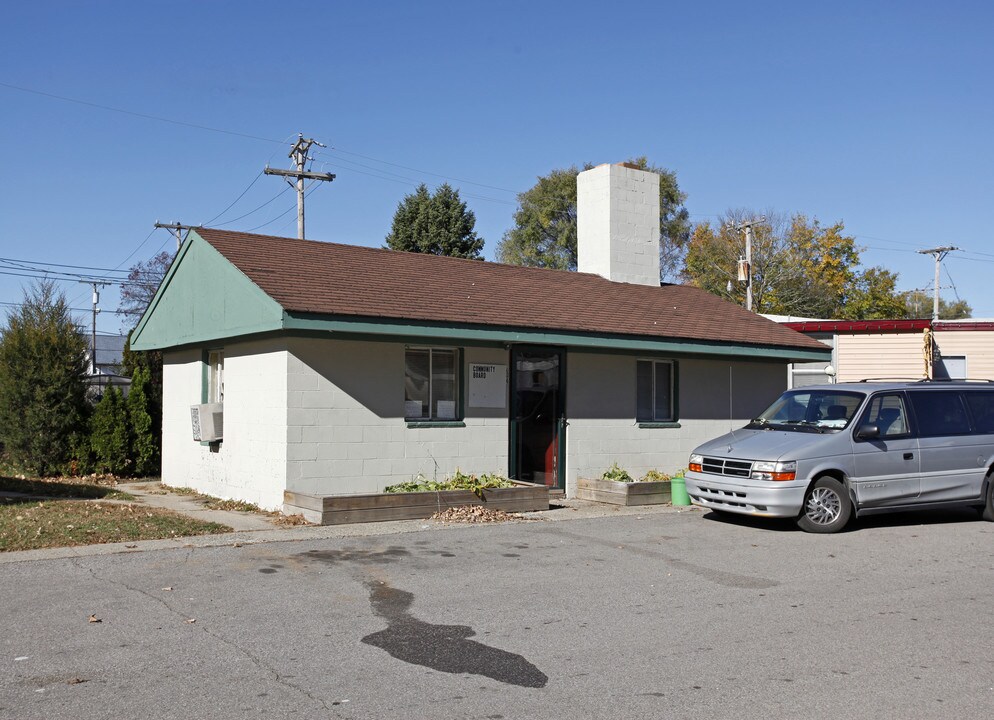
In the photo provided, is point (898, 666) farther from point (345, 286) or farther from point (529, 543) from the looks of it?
point (345, 286)

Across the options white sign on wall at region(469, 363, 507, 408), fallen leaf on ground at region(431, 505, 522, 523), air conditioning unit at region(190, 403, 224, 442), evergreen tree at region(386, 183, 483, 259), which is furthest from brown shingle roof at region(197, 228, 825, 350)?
evergreen tree at region(386, 183, 483, 259)

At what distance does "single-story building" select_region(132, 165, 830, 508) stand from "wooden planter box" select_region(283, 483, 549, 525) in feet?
3.04

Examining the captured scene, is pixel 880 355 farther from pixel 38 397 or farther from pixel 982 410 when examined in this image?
pixel 38 397

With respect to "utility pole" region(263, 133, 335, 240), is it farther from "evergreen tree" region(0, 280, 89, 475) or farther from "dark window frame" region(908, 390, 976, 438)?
"dark window frame" region(908, 390, 976, 438)

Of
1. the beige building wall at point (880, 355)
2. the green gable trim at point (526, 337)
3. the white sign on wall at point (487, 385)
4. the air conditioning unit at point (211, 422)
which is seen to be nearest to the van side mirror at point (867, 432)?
the green gable trim at point (526, 337)

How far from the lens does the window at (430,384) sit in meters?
13.9

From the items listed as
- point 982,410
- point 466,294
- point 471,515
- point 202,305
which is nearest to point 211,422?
point 202,305

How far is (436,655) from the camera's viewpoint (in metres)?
6.21

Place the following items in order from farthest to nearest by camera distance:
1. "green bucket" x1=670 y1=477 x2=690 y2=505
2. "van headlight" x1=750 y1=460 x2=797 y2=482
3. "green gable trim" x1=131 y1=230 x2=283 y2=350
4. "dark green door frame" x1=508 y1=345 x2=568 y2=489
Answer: "dark green door frame" x1=508 y1=345 x2=568 y2=489, "green bucket" x1=670 y1=477 x2=690 y2=505, "green gable trim" x1=131 y1=230 x2=283 y2=350, "van headlight" x1=750 y1=460 x2=797 y2=482

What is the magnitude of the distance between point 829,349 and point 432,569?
1202 centimetres

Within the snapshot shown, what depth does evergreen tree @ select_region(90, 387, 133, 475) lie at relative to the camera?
720 inches

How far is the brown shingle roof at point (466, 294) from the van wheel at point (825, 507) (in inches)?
188

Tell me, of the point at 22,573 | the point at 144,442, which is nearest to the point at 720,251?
the point at 144,442

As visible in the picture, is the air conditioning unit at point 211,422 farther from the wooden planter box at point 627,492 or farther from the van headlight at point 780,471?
the van headlight at point 780,471
